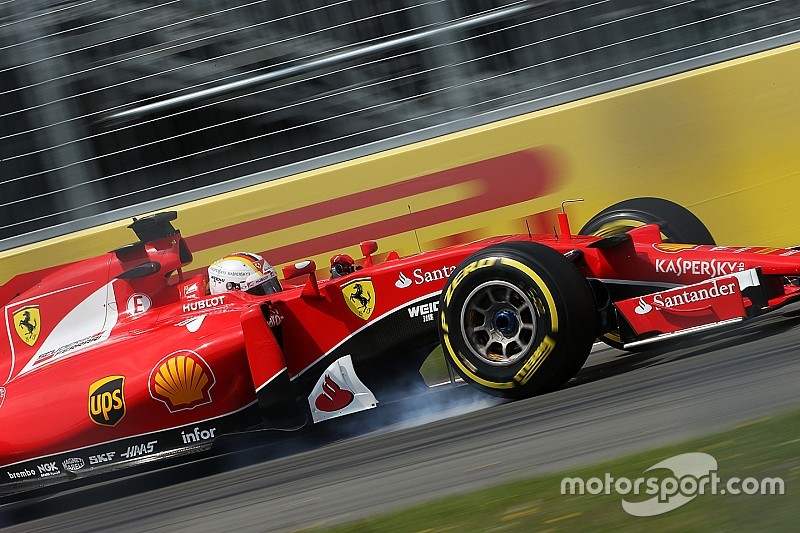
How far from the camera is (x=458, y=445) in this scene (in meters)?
4.82

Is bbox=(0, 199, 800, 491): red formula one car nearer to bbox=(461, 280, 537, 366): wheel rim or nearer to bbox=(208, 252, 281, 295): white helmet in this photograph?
bbox=(461, 280, 537, 366): wheel rim

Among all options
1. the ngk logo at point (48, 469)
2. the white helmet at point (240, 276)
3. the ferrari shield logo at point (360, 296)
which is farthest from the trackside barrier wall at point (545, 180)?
the ngk logo at point (48, 469)

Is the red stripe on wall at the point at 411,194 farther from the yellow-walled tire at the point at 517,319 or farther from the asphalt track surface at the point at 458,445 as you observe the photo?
the yellow-walled tire at the point at 517,319

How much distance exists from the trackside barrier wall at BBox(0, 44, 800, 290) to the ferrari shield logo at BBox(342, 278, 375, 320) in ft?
5.87

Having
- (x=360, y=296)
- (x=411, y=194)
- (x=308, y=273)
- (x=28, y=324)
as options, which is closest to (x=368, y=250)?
(x=308, y=273)

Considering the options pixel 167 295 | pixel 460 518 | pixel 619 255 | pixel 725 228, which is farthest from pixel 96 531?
pixel 725 228

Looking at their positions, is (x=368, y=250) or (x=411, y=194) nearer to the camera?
(x=368, y=250)

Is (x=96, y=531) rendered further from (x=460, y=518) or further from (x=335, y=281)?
(x=460, y=518)

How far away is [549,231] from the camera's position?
7332 millimetres

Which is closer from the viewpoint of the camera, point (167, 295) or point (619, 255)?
point (619, 255)

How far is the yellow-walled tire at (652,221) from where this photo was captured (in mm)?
6047

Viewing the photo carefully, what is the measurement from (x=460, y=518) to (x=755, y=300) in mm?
2020
